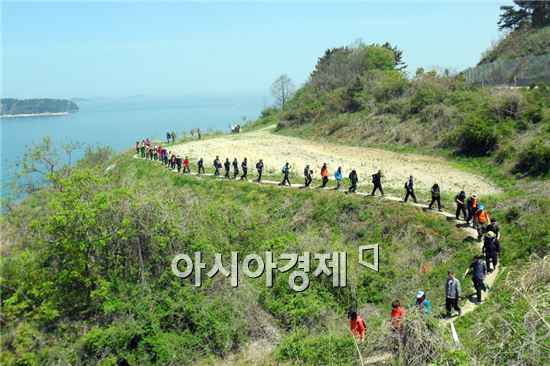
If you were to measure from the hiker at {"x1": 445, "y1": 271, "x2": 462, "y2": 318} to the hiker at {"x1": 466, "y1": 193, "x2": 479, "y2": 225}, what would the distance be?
512 cm

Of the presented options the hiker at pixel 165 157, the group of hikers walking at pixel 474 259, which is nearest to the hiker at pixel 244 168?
the group of hikers walking at pixel 474 259

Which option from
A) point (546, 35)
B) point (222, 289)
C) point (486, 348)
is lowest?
point (222, 289)

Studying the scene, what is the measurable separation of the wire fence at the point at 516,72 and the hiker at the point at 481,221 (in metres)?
23.7

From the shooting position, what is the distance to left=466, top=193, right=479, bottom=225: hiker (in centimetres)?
1501

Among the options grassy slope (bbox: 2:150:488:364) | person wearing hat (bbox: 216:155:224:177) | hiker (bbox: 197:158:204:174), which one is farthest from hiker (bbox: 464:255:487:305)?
hiker (bbox: 197:158:204:174)

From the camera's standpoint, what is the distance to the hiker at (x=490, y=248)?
12250mm

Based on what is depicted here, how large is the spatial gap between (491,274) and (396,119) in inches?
861

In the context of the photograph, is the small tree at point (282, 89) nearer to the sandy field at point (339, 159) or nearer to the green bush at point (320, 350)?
the sandy field at point (339, 159)

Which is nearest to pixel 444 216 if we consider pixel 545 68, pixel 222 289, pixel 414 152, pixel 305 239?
pixel 305 239

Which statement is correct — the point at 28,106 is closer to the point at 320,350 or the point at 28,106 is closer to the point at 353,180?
the point at 353,180

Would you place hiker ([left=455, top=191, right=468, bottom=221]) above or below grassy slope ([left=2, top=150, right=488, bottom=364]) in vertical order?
above

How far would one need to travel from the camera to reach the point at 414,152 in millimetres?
28344

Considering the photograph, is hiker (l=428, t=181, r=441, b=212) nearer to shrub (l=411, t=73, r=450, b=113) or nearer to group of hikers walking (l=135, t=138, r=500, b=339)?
group of hikers walking (l=135, t=138, r=500, b=339)

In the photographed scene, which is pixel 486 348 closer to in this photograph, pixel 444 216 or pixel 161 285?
pixel 161 285
